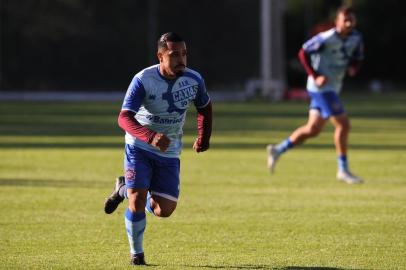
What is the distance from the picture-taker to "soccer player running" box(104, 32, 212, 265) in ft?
29.3

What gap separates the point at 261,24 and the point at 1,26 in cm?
1039

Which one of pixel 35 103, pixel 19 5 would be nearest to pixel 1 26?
pixel 19 5

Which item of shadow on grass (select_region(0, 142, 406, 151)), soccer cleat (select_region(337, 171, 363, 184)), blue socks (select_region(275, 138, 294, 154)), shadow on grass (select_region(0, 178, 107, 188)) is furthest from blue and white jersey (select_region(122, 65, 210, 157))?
shadow on grass (select_region(0, 142, 406, 151))

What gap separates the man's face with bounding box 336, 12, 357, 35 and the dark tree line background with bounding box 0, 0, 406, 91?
27.4m

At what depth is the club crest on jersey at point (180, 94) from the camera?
9.20 metres

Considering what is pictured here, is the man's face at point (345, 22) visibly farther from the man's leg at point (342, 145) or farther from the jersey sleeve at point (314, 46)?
the man's leg at point (342, 145)

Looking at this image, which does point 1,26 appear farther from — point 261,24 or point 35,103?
point 261,24

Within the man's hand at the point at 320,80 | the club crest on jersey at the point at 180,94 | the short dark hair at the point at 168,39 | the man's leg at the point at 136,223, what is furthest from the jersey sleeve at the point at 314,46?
the man's leg at the point at 136,223

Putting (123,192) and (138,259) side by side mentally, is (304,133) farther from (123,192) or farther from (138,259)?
(138,259)

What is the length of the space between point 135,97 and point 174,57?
1.46ft

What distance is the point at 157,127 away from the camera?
9320 millimetres

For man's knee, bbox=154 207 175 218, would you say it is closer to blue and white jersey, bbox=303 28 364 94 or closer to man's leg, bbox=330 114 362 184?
man's leg, bbox=330 114 362 184

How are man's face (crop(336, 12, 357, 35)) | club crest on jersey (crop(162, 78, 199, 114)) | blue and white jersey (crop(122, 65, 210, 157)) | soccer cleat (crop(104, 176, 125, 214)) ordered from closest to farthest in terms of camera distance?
blue and white jersey (crop(122, 65, 210, 157)) → club crest on jersey (crop(162, 78, 199, 114)) → soccer cleat (crop(104, 176, 125, 214)) → man's face (crop(336, 12, 357, 35))

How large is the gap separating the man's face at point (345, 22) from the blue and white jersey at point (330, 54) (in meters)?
0.14
